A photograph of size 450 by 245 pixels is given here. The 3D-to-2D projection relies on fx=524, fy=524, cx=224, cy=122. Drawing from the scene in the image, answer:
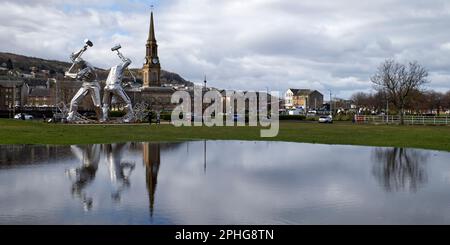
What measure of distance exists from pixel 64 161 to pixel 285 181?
8904 mm

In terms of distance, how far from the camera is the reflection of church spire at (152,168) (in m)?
12.3

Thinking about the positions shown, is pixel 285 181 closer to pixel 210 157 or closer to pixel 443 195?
pixel 443 195

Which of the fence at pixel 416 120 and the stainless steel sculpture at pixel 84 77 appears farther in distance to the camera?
the fence at pixel 416 120

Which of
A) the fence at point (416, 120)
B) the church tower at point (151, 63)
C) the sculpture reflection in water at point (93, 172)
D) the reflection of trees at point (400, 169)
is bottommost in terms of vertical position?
the reflection of trees at point (400, 169)

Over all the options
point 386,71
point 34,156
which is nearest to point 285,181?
point 34,156

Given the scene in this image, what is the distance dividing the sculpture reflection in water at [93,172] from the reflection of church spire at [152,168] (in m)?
0.57

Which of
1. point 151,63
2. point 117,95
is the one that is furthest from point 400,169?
point 151,63

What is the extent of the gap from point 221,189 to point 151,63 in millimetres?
162204

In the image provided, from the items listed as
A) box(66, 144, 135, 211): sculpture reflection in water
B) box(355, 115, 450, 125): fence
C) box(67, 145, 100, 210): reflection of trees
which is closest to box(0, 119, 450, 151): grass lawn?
box(67, 145, 100, 210): reflection of trees

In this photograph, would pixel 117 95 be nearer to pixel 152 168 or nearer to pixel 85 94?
pixel 85 94

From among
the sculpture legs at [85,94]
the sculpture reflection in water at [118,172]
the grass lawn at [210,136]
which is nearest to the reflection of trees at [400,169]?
the grass lawn at [210,136]

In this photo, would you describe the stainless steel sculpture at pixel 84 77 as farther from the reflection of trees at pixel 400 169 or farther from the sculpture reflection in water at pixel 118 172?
the reflection of trees at pixel 400 169

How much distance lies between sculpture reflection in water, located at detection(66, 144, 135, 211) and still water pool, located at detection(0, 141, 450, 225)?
0.03 meters

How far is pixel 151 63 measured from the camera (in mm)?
172250
